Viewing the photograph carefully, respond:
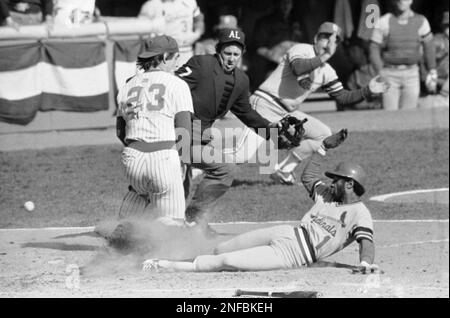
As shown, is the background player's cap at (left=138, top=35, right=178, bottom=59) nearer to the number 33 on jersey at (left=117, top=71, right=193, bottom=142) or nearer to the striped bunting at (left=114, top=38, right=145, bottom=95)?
the number 33 on jersey at (left=117, top=71, right=193, bottom=142)

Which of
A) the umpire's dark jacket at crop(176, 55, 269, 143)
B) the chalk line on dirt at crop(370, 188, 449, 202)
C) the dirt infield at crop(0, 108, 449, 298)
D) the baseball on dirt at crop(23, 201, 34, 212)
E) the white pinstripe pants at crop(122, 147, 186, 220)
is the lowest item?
the chalk line on dirt at crop(370, 188, 449, 202)

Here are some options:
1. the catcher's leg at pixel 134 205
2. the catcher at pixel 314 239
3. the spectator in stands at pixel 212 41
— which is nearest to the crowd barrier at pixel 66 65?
the spectator in stands at pixel 212 41

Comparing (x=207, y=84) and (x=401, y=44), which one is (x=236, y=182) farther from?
(x=401, y=44)

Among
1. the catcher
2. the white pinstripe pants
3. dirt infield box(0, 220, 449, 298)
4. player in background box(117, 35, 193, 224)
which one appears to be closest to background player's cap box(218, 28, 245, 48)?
player in background box(117, 35, 193, 224)

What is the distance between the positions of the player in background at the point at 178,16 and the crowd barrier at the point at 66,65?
0.63ft

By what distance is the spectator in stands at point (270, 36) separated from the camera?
16.2 meters

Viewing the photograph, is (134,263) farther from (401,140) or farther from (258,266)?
(401,140)

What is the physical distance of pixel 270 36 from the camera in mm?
16188

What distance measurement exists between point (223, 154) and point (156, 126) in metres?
1.76

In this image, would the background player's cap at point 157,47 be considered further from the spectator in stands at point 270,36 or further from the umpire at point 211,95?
the spectator in stands at point 270,36

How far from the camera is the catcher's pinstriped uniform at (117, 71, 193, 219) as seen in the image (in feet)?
28.1

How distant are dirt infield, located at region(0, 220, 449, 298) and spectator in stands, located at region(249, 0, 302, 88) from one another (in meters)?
6.48
